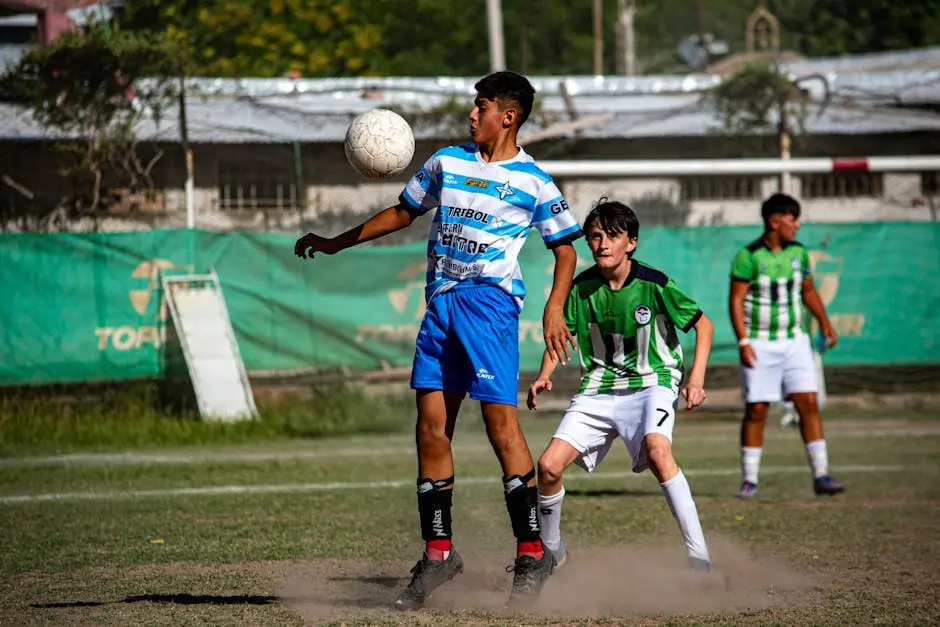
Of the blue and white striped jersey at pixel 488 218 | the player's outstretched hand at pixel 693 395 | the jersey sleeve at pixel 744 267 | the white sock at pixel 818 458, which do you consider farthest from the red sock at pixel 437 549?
the jersey sleeve at pixel 744 267

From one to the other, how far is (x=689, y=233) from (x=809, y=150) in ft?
28.8

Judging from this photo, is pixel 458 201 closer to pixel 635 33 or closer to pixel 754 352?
pixel 754 352

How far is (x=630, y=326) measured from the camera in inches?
269

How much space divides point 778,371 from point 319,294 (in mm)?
6312

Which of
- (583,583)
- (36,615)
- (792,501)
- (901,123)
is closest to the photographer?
(36,615)

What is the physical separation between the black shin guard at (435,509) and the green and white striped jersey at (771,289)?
4.72m

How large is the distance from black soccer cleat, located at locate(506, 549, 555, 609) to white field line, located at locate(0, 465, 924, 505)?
4.25 metres

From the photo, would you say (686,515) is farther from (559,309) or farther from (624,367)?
(559,309)

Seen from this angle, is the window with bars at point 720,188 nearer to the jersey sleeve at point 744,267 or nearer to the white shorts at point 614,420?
the jersey sleeve at point 744,267

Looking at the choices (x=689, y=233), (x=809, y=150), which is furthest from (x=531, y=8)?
(x=689, y=233)

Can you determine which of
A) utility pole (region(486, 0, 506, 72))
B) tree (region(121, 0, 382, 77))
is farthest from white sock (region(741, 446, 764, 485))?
tree (region(121, 0, 382, 77))

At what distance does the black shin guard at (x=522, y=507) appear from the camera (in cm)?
602

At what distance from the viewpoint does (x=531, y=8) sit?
45406 millimetres

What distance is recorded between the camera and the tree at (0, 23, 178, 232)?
53.4 ft
